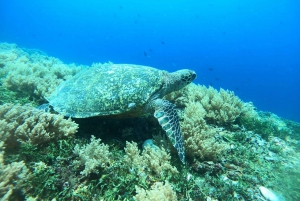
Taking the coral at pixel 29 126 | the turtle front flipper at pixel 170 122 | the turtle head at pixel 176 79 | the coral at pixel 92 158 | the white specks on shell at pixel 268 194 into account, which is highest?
the turtle head at pixel 176 79

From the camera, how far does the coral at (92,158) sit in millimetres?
2459

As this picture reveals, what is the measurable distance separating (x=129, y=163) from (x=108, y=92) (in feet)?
5.58

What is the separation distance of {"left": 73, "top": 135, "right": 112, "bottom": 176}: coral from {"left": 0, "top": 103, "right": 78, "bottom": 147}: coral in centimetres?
56

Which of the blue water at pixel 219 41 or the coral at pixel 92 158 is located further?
the blue water at pixel 219 41

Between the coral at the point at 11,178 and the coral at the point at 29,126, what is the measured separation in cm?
67

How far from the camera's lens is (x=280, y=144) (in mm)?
4773

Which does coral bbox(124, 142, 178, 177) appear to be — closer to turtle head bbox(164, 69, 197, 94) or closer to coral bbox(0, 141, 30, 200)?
coral bbox(0, 141, 30, 200)

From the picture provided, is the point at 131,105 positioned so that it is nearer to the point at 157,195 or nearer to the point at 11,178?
the point at 157,195

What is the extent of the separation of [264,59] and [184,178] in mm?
201928

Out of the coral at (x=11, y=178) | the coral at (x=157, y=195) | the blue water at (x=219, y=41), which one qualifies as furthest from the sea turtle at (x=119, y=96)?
the blue water at (x=219, y=41)

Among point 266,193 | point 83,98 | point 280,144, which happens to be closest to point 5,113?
point 83,98

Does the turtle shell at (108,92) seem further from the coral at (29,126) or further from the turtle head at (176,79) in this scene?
the coral at (29,126)

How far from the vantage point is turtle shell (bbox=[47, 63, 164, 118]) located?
143 inches

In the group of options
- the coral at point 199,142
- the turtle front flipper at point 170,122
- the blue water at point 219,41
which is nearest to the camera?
the turtle front flipper at point 170,122
